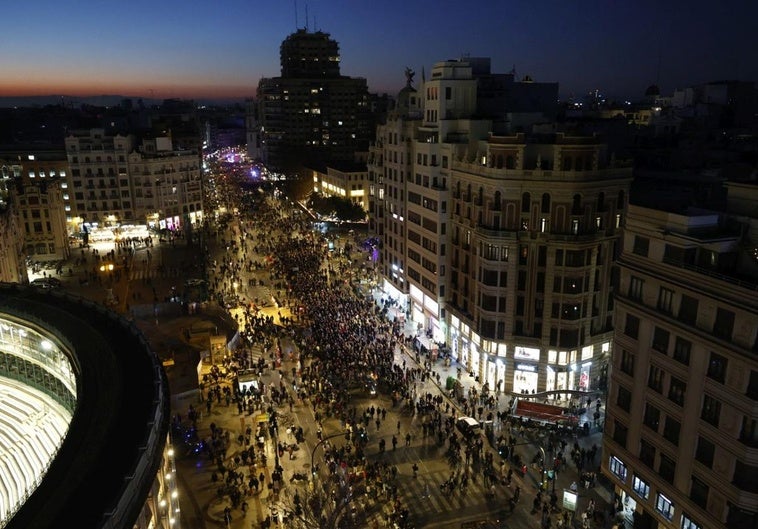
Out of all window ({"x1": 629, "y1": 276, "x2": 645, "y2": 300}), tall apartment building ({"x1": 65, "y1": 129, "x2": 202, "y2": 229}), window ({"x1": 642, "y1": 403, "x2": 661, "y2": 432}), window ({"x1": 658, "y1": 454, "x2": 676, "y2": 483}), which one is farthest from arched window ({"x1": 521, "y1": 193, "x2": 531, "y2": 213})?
tall apartment building ({"x1": 65, "y1": 129, "x2": 202, "y2": 229})

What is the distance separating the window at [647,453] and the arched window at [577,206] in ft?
61.4

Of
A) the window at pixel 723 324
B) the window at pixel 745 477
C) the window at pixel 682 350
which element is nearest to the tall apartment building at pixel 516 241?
the window at pixel 682 350

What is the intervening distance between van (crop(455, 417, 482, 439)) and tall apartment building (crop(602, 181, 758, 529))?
9.50 meters

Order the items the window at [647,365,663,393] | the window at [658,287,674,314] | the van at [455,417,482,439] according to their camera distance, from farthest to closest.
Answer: the van at [455,417,482,439] < the window at [647,365,663,393] < the window at [658,287,674,314]

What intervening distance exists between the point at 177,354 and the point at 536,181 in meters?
33.4

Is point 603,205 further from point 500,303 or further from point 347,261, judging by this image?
point 347,261

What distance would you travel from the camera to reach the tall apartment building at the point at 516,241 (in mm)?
44594

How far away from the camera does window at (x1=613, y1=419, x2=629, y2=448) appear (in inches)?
1287

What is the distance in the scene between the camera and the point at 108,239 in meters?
107

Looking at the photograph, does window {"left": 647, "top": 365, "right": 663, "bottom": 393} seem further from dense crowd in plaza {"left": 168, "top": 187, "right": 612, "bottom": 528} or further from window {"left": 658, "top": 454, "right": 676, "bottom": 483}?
dense crowd in plaza {"left": 168, "top": 187, "right": 612, "bottom": 528}

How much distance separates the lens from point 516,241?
4644 centimetres

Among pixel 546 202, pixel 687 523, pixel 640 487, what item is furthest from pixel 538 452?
pixel 546 202

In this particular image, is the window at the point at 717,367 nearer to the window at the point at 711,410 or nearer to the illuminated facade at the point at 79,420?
the window at the point at 711,410

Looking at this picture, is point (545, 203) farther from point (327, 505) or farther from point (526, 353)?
point (327, 505)
